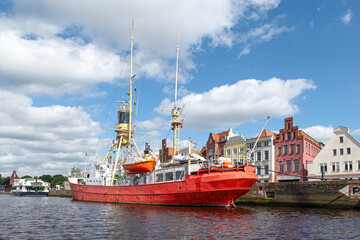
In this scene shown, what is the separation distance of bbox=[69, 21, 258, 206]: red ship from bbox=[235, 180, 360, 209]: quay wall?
34.2 feet

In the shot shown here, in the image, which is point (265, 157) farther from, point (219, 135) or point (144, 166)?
point (144, 166)

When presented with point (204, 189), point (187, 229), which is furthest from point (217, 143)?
point (187, 229)

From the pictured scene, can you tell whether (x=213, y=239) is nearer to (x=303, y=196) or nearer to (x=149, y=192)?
(x=149, y=192)

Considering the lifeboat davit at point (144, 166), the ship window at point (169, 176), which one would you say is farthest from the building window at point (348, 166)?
the lifeboat davit at point (144, 166)

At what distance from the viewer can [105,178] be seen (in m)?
58.6

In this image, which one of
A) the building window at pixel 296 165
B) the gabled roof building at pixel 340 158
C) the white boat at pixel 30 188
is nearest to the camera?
the gabled roof building at pixel 340 158

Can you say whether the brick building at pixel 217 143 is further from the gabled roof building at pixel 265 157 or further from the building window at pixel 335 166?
the building window at pixel 335 166

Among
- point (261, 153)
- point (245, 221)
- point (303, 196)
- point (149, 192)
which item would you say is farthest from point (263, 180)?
point (245, 221)

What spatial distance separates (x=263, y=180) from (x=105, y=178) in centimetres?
3259

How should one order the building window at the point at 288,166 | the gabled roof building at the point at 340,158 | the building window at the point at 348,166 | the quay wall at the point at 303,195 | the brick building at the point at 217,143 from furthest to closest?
the brick building at the point at 217,143
the building window at the point at 288,166
the building window at the point at 348,166
the gabled roof building at the point at 340,158
the quay wall at the point at 303,195

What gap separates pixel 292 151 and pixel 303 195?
798 inches

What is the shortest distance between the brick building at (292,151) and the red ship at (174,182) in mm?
24008

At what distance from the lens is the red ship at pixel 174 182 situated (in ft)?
128

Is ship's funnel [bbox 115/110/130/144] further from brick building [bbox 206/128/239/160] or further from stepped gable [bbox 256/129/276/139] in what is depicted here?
stepped gable [bbox 256/129/276/139]
